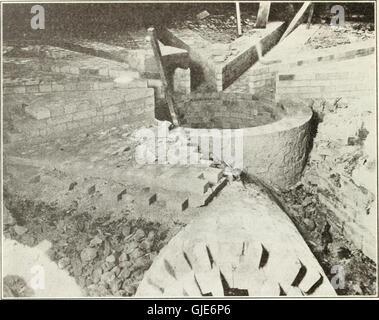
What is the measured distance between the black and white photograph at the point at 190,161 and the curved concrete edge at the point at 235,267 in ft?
0.04

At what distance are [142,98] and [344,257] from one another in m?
3.73

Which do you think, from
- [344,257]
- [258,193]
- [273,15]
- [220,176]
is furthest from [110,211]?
[273,15]

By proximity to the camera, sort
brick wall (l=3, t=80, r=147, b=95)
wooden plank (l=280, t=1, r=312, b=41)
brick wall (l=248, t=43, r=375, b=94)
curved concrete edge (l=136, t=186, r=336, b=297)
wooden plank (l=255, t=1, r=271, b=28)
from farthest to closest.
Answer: wooden plank (l=255, t=1, r=271, b=28) < wooden plank (l=280, t=1, r=312, b=41) < brick wall (l=248, t=43, r=375, b=94) < brick wall (l=3, t=80, r=147, b=95) < curved concrete edge (l=136, t=186, r=336, b=297)

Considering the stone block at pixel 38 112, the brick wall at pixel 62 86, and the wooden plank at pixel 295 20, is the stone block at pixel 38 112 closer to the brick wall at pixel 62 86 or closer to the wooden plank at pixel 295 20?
the brick wall at pixel 62 86

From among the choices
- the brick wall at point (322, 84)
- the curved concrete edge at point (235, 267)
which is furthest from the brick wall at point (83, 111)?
the brick wall at point (322, 84)

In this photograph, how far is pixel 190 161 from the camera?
430 centimetres

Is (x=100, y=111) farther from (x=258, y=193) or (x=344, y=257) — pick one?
(x=344, y=257)

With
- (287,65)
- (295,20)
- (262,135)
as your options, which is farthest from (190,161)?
(295,20)

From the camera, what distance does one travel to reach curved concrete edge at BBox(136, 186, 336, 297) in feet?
10.3

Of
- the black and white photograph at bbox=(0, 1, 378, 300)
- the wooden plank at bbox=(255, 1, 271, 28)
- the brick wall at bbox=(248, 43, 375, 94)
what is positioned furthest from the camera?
the wooden plank at bbox=(255, 1, 271, 28)

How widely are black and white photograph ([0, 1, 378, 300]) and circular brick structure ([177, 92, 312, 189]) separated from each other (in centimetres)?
2

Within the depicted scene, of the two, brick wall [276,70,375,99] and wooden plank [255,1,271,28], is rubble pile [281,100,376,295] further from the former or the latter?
wooden plank [255,1,271,28]

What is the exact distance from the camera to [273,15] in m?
8.88

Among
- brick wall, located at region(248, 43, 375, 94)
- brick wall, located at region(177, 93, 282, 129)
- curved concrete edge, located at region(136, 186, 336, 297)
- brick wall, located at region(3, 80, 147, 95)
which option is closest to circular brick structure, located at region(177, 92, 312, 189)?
brick wall, located at region(177, 93, 282, 129)
